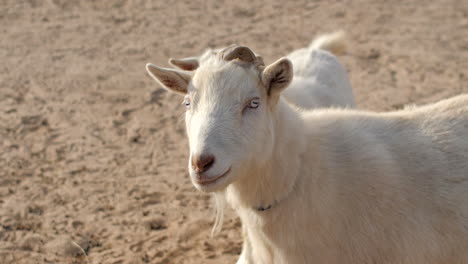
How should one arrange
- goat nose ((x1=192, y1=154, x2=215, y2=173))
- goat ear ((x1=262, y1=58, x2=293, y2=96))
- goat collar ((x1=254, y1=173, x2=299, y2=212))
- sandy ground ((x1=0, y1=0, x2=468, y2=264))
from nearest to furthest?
goat nose ((x1=192, y1=154, x2=215, y2=173)), goat ear ((x1=262, y1=58, x2=293, y2=96)), goat collar ((x1=254, y1=173, x2=299, y2=212)), sandy ground ((x1=0, y1=0, x2=468, y2=264))

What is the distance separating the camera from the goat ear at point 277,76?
363 centimetres

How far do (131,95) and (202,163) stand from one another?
5250 mm

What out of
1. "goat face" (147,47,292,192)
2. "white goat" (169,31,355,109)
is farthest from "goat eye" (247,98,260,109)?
"white goat" (169,31,355,109)

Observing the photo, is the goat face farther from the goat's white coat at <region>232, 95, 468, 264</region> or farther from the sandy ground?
the sandy ground

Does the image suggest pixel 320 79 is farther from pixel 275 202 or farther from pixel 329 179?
pixel 275 202

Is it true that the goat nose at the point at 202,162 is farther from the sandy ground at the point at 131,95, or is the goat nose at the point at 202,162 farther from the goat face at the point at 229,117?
the sandy ground at the point at 131,95

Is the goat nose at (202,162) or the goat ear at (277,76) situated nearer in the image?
the goat nose at (202,162)

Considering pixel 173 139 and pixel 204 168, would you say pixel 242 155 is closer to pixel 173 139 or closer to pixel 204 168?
pixel 204 168

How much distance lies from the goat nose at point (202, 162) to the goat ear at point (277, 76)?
2.23 feet

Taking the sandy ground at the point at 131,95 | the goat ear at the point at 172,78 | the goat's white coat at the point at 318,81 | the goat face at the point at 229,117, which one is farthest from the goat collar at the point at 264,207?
the goat's white coat at the point at 318,81

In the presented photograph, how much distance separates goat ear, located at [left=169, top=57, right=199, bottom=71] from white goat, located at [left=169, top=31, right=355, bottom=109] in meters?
1.23

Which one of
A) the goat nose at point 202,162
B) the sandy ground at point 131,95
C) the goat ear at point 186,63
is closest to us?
the goat nose at point 202,162

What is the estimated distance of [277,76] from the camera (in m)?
3.69

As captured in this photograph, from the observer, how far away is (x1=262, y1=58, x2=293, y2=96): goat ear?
3.63 meters
